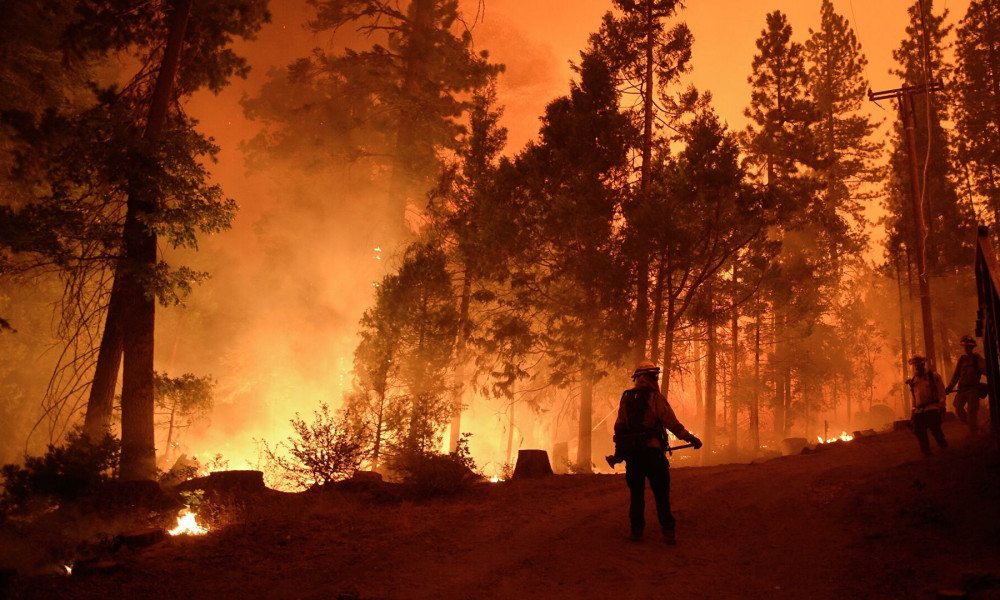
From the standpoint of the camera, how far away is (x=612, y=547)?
7082 mm

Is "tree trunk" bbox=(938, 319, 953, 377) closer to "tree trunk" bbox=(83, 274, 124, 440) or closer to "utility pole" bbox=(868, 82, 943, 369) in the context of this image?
"utility pole" bbox=(868, 82, 943, 369)

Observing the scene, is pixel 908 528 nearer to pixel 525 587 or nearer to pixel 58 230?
pixel 525 587

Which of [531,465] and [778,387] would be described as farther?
[778,387]

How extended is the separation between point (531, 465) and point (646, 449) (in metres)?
6.09

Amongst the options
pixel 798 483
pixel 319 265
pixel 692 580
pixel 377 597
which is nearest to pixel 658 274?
pixel 798 483

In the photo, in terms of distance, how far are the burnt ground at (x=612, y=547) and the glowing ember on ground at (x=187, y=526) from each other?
44 centimetres

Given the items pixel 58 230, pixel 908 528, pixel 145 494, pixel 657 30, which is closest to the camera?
pixel 908 528

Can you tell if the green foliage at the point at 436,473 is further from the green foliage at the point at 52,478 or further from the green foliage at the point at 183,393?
the green foliage at the point at 52,478

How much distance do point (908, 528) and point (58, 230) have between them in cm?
1387

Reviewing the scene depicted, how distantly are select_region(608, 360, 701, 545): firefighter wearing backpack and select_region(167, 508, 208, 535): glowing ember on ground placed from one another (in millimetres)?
5908

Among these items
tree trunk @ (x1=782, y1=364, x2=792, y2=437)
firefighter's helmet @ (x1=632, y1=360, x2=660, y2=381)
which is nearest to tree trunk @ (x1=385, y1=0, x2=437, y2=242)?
tree trunk @ (x1=782, y1=364, x2=792, y2=437)

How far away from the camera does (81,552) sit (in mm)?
7430

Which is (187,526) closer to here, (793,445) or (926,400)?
(926,400)

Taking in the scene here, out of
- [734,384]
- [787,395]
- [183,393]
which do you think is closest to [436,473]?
[183,393]
